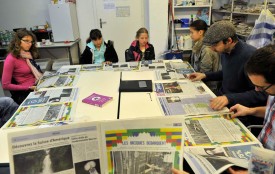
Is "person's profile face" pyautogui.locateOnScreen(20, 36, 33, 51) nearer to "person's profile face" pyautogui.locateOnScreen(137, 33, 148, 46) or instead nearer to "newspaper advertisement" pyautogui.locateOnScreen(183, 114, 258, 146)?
"person's profile face" pyautogui.locateOnScreen(137, 33, 148, 46)

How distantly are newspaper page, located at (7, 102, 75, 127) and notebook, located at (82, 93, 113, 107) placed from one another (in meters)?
0.13

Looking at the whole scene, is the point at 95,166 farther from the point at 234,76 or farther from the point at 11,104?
the point at 11,104

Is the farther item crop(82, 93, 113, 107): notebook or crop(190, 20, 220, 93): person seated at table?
crop(190, 20, 220, 93): person seated at table

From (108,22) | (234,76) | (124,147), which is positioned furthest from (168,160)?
(108,22)

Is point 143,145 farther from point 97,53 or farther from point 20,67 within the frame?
point 97,53

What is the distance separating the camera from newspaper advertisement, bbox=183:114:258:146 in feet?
3.87

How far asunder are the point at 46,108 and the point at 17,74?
1.12m

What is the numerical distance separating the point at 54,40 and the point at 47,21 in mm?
576

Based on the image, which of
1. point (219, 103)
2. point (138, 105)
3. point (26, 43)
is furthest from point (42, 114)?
point (26, 43)

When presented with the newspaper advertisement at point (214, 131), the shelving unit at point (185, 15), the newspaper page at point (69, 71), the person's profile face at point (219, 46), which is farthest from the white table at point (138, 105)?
the shelving unit at point (185, 15)

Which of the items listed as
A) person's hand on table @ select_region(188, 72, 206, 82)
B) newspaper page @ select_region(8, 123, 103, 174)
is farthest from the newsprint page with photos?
person's hand on table @ select_region(188, 72, 206, 82)

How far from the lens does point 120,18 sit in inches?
186

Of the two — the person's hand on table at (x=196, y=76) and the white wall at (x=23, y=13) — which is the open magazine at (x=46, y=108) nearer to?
the person's hand on table at (x=196, y=76)

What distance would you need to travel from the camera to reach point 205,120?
4.52ft
